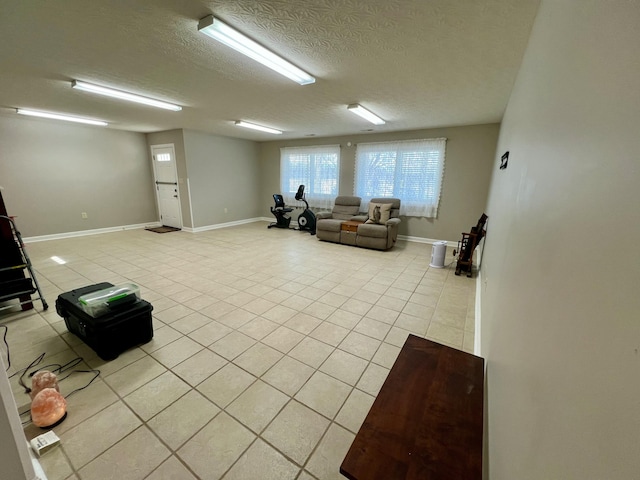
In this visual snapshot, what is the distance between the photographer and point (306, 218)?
6418 mm

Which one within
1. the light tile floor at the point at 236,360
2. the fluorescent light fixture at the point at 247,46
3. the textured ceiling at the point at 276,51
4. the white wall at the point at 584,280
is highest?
the textured ceiling at the point at 276,51

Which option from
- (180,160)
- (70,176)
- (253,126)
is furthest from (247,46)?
(70,176)

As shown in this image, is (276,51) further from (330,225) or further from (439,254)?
(330,225)

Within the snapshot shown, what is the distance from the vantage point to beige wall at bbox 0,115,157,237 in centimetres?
473

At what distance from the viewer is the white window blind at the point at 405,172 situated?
514 cm

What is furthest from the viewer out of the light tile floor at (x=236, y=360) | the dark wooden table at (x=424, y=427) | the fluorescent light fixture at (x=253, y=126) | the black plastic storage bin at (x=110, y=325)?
the fluorescent light fixture at (x=253, y=126)

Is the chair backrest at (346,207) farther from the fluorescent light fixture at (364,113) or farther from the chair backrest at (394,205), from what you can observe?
the fluorescent light fixture at (364,113)

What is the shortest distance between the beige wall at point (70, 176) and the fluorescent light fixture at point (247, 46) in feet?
18.0

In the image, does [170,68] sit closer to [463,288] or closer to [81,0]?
[81,0]

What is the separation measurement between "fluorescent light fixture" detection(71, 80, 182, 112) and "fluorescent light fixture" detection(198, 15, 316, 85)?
7.01 ft

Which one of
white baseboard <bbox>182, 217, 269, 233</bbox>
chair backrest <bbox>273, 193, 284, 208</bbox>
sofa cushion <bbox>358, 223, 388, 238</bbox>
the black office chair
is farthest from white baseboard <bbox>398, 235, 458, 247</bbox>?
white baseboard <bbox>182, 217, 269, 233</bbox>

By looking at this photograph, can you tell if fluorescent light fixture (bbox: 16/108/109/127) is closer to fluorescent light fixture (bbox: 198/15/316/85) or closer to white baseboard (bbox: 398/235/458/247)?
fluorescent light fixture (bbox: 198/15/316/85)

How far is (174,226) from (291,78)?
18.1 ft

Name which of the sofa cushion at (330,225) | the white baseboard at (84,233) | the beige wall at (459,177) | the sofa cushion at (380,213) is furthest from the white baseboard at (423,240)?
Answer: the white baseboard at (84,233)
